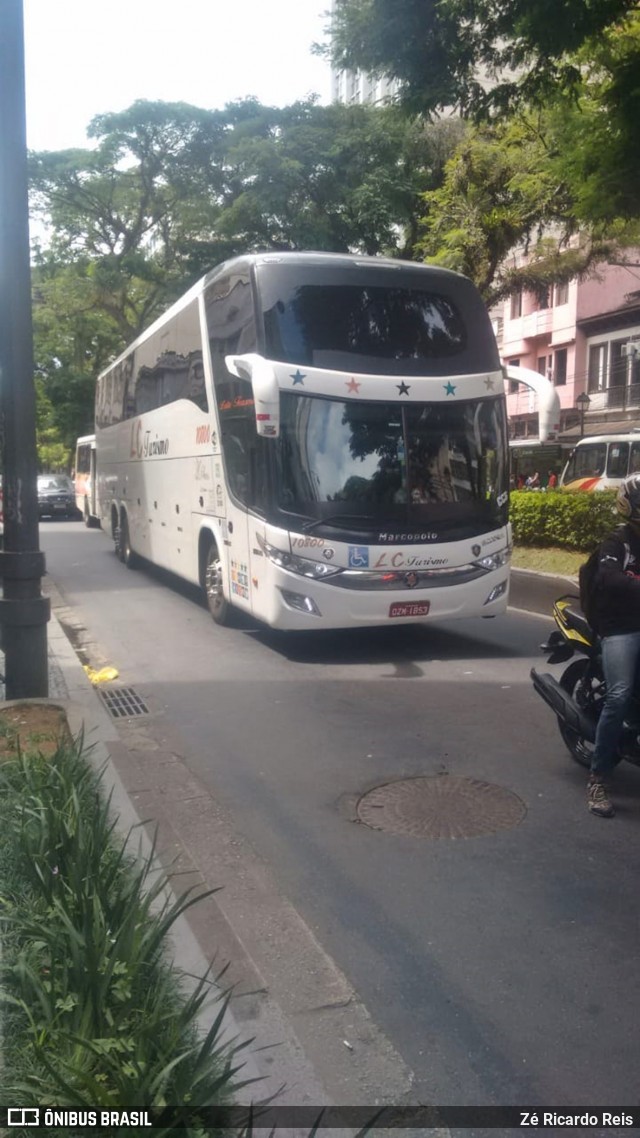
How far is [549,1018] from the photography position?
3.57 m

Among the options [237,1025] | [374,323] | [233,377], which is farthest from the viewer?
[233,377]

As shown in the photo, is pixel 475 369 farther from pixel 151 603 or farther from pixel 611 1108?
pixel 611 1108

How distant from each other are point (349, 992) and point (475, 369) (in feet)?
23.4

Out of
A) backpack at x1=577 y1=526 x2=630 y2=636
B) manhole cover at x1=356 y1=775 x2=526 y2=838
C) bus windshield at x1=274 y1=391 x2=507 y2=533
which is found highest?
bus windshield at x1=274 y1=391 x2=507 y2=533

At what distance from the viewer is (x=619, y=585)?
209 inches

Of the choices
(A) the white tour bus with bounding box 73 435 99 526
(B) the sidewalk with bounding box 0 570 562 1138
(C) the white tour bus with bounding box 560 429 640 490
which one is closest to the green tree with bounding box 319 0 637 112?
(B) the sidewalk with bounding box 0 570 562 1138

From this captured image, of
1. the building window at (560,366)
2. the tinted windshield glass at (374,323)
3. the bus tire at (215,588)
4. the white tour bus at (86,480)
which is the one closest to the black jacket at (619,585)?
the tinted windshield glass at (374,323)

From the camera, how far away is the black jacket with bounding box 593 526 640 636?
17.4 feet

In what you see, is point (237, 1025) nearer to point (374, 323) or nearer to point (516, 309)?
point (374, 323)

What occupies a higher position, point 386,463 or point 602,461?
point 602,461

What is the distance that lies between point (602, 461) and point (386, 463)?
21.3 metres

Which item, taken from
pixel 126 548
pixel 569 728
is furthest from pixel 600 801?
pixel 126 548

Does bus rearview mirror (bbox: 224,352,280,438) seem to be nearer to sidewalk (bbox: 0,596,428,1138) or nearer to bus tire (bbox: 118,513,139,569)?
sidewalk (bbox: 0,596,428,1138)

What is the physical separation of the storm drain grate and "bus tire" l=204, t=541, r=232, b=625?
9.28ft
